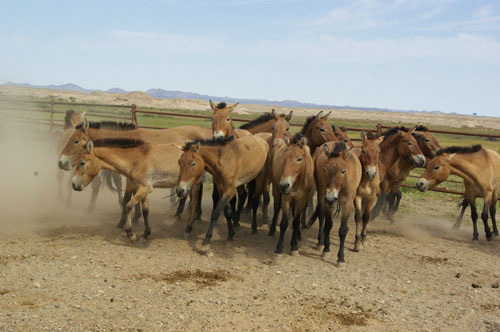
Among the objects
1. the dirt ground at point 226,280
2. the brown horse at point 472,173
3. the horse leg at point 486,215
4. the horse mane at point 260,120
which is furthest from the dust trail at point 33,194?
the horse leg at point 486,215

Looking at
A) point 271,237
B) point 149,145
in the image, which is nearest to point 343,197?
point 271,237

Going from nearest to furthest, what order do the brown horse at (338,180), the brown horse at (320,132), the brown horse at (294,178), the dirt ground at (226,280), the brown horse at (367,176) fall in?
the dirt ground at (226,280) < the brown horse at (338,180) < the brown horse at (294,178) < the brown horse at (367,176) < the brown horse at (320,132)

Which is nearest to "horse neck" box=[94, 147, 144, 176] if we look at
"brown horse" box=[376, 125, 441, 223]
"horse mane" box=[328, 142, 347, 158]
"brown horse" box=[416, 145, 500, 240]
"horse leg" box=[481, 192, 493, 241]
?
"horse mane" box=[328, 142, 347, 158]

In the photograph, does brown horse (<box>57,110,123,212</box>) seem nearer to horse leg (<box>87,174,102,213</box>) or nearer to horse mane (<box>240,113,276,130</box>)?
horse leg (<box>87,174,102,213</box>)

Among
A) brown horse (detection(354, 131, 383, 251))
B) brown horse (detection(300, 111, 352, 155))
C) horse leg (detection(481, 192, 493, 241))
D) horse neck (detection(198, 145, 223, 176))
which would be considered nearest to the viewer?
horse neck (detection(198, 145, 223, 176))

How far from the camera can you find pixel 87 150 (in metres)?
6.73

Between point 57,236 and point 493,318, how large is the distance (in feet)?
20.5

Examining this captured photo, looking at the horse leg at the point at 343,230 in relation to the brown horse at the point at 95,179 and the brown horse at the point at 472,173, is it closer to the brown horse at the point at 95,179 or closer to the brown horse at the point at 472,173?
the brown horse at the point at 472,173

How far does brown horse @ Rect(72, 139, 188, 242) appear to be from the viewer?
265 inches

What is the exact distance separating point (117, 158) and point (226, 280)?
2.82 meters

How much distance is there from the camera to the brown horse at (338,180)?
605 cm

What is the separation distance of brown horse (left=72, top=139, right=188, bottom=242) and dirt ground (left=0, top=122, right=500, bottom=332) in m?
0.77

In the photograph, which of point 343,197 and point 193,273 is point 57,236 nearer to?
point 193,273

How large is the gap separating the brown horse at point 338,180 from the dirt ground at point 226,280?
1.79ft
